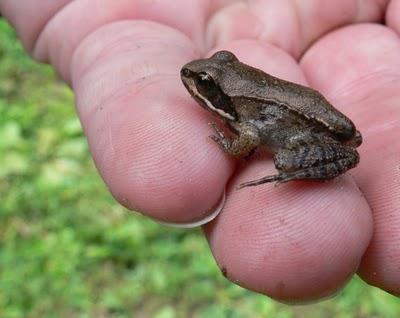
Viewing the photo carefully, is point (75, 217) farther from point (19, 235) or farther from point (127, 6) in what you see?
point (127, 6)

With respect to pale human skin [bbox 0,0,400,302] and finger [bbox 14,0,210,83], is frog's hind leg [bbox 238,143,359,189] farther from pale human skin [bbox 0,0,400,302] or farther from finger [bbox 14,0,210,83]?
finger [bbox 14,0,210,83]

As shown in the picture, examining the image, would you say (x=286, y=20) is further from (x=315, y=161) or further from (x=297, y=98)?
(x=315, y=161)

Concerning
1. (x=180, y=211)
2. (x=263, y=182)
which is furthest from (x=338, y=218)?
(x=180, y=211)

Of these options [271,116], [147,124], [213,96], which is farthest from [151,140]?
[271,116]

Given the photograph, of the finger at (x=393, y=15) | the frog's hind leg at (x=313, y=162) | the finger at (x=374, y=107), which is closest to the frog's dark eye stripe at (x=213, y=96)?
the frog's hind leg at (x=313, y=162)

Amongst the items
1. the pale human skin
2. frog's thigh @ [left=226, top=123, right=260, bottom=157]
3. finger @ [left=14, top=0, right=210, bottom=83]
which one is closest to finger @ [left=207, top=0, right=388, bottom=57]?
the pale human skin

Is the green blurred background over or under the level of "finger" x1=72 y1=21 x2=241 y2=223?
under
